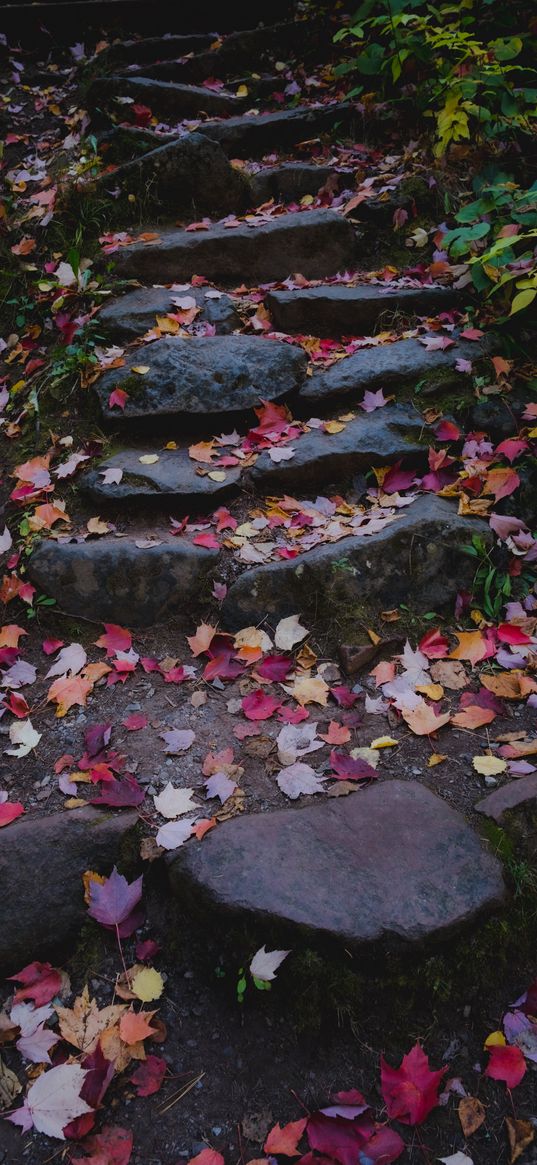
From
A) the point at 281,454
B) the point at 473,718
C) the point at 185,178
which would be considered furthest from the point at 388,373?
the point at 185,178

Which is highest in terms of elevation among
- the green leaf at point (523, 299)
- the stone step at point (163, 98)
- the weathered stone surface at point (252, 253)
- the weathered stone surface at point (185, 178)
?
the stone step at point (163, 98)

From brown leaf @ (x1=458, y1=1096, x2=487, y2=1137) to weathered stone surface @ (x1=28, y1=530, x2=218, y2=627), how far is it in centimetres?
176

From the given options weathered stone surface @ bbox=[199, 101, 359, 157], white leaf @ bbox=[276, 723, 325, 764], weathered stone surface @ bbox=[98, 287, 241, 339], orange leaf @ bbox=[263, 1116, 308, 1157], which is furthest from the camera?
weathered stone surface @ bbox=[199, 101, 359, 157]

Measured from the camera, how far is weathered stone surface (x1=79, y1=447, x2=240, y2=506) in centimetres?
297

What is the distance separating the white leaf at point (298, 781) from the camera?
210cm

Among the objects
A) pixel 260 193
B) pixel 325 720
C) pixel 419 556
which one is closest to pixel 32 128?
pixel 260 193

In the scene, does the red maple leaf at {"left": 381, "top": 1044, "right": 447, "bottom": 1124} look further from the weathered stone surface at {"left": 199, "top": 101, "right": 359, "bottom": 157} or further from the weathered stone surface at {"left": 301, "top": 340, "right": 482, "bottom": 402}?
the weathered stone surface at {"left": 199, "top": 101, "right": 359, "bottom": 157}

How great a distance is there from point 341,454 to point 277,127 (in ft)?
10.7

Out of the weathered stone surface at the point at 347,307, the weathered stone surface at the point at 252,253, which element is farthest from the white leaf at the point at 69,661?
the weathered stone surface at the point at 252,253

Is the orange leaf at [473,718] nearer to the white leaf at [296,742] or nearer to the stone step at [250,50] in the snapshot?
the white leaf at [296,742]

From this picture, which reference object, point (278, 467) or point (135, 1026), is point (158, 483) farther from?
point (135, 1026)

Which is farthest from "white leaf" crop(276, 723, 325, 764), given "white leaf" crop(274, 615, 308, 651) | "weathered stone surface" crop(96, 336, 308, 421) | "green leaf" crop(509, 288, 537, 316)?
"green leaf" crop(509, 288, 537, 316)

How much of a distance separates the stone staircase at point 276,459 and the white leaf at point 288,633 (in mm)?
52

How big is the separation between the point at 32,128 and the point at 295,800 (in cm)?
572
